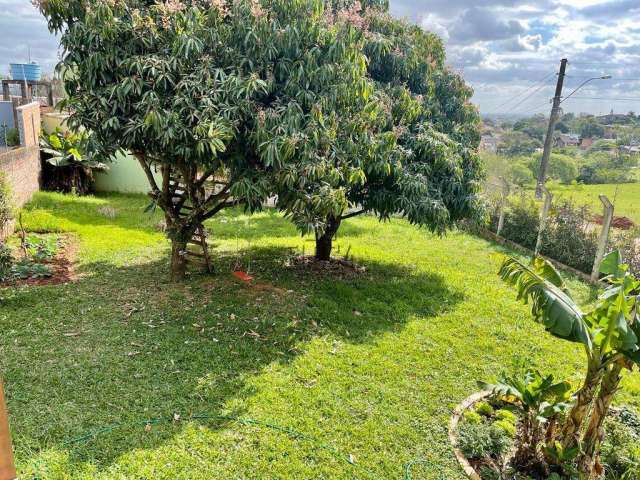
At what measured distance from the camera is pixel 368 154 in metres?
6.25

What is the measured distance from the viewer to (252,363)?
16.5 ft

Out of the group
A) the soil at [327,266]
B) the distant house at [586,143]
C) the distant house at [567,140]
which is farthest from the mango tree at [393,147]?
the distant house at [567,140]

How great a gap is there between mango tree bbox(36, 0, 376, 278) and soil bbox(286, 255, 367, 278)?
2.88 metres

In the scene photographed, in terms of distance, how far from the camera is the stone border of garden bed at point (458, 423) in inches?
145

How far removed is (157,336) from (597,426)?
4584 millimetres

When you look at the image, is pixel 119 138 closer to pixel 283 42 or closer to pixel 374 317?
pixel 283 42

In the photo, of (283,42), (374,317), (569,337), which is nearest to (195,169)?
(283,42)

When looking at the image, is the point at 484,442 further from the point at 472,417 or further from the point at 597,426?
the point at 597,426

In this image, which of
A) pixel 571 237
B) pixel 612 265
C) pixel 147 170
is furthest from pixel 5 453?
pixel 571 237

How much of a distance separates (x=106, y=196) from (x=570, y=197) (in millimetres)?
13520

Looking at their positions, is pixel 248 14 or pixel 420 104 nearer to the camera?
pixel 248 14

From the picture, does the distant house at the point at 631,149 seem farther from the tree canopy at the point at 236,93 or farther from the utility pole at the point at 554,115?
the tree canopy at the point at 236,93

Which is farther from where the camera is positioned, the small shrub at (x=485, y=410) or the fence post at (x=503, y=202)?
the fence post at (x=503, y=202)

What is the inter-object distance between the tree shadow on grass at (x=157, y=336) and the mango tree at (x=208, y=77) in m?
1.78
